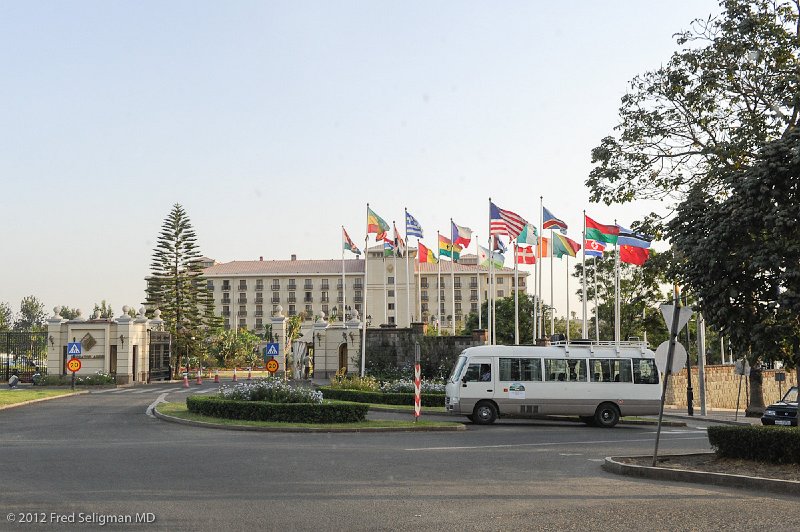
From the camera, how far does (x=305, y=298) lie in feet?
438

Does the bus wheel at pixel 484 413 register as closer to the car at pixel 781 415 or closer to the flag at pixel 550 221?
the car at pixel 781 415

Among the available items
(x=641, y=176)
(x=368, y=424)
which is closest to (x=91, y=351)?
(x=368, y=424)

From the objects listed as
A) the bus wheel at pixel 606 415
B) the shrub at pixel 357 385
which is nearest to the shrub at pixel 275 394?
the shrub at pixel 357 385

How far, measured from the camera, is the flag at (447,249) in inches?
1784

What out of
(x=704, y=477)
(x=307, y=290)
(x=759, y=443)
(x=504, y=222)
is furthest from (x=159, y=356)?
(x=307, y=290)

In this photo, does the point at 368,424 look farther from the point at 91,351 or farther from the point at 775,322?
the point at 91,351

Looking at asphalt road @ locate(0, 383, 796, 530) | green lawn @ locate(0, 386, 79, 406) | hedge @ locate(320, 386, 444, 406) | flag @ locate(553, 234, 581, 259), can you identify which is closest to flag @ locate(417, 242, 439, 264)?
flag @ locate(553, 234, 581, 259)

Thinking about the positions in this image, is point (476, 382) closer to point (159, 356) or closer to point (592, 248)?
point (592, 248)

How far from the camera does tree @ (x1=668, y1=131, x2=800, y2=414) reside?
45.3ft

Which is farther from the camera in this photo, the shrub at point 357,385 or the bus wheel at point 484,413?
the shrub at point 357,385

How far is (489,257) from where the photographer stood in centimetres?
4616

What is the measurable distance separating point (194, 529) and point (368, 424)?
45.4ft

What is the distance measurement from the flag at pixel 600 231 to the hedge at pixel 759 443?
80.1 ft

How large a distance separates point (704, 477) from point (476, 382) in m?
13.0
